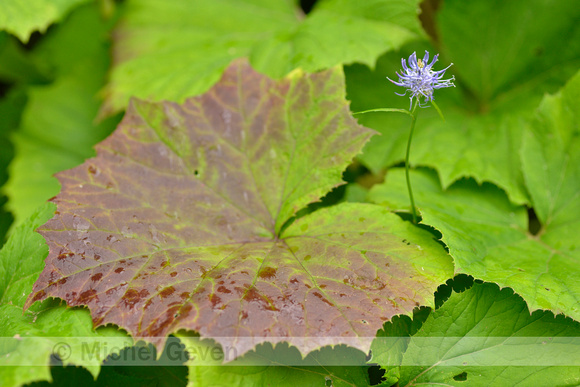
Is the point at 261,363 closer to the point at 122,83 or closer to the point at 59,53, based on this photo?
the point at 122,83

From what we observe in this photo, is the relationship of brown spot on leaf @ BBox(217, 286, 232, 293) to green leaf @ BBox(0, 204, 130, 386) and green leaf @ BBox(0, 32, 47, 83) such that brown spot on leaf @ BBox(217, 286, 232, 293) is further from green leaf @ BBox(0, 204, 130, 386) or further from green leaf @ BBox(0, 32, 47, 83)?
green leaf @ BBox(0, 32, 47, 83)

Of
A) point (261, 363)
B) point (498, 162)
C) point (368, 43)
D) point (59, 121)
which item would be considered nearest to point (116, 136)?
point (261, 363)

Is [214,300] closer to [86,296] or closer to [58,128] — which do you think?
[86,296]

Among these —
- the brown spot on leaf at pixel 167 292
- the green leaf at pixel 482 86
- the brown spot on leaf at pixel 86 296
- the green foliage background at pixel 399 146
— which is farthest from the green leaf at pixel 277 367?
the green leaf at pixel 482 86

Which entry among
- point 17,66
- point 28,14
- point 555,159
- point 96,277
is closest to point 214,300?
point 96,277

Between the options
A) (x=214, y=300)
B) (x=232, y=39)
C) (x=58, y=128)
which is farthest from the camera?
(x=58, y=128)

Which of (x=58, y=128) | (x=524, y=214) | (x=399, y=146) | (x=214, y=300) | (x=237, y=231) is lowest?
(x=214, y=300)

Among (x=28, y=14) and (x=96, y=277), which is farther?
(x=28, y=14)
